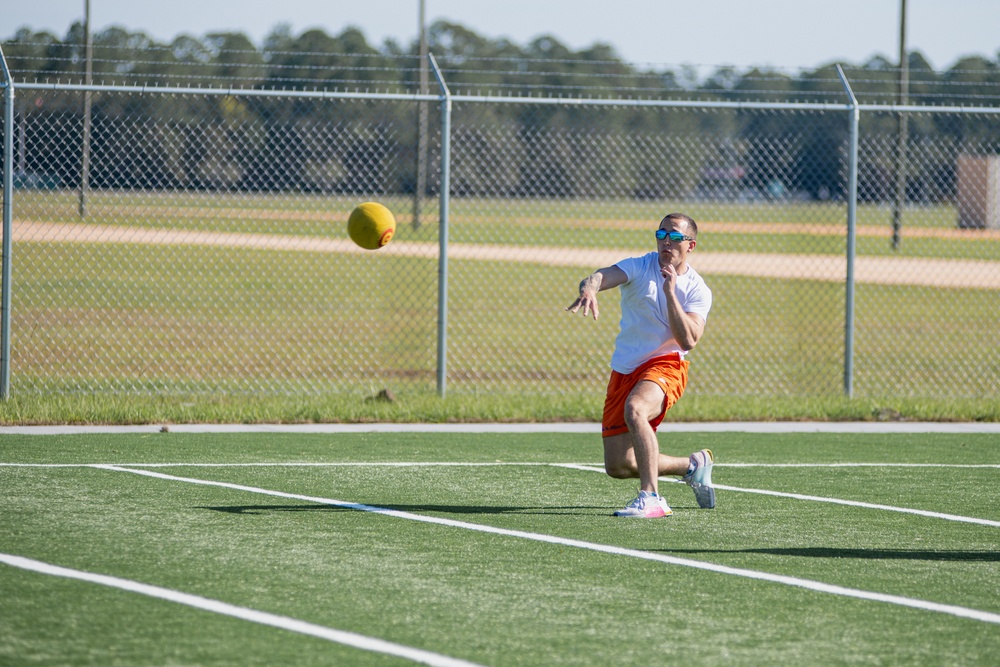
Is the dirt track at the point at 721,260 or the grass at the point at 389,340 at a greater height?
the dirt track at the point at 721,260

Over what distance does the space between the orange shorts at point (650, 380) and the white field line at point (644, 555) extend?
2.98 ft

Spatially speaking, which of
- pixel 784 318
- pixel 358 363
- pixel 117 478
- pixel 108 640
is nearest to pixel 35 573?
pixel 108 640

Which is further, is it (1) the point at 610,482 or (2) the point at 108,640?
(1) the point at 610,482

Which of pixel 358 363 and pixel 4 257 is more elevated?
pixel 4 257

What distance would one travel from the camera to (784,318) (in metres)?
20.4

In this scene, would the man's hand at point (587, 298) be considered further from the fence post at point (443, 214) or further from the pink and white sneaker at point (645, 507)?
the fence post at point (443, 214)

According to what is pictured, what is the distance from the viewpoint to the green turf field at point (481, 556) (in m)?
4.57

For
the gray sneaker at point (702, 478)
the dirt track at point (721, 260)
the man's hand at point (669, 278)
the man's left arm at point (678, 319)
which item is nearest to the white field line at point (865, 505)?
the gray sneaker at point (702, 478)

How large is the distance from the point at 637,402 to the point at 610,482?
1.47m

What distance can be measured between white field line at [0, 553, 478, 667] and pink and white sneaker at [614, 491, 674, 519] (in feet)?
Answer: 8.33

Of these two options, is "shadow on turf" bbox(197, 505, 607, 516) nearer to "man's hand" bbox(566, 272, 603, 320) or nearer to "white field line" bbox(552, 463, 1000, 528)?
"white field line" bbox(552, 463, 1000, 528)

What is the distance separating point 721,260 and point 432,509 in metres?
25.3

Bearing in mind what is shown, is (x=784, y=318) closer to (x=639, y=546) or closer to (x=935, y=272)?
(x=935, y=272)

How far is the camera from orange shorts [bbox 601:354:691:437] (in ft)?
22.7
